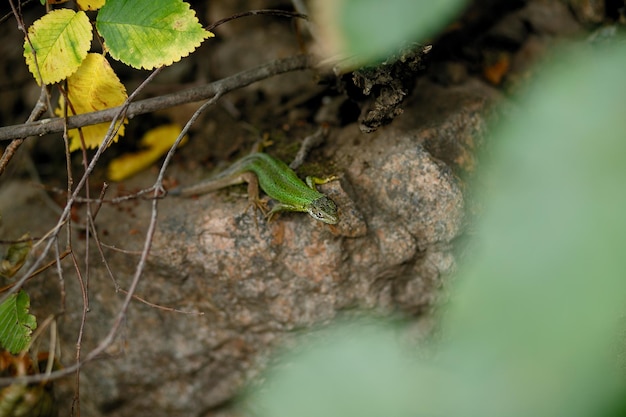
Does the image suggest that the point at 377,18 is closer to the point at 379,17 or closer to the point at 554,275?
the point at 379,17

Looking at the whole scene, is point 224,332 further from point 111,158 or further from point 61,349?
point 111,158

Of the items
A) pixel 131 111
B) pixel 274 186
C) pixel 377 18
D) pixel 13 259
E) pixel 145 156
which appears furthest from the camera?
pixel 145 156

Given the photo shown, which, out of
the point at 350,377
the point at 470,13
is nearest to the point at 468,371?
the point at 350,377

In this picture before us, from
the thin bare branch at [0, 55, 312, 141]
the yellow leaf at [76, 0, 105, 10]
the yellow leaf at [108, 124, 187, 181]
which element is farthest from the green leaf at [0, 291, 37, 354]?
the yellow leaf at [76, 0, 105, 10]

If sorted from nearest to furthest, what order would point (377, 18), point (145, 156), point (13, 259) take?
point (377, 18) < point (13, 259) < point (145, 156)

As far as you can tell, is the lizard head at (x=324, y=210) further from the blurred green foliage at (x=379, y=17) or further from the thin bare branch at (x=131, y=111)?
the blurred green foliage at (x=379, y=17)

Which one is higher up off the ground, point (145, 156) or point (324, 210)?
point (324, 210)

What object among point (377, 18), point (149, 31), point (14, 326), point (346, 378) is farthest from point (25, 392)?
point (377, 18)

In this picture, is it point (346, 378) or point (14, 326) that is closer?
point (14, 326)
